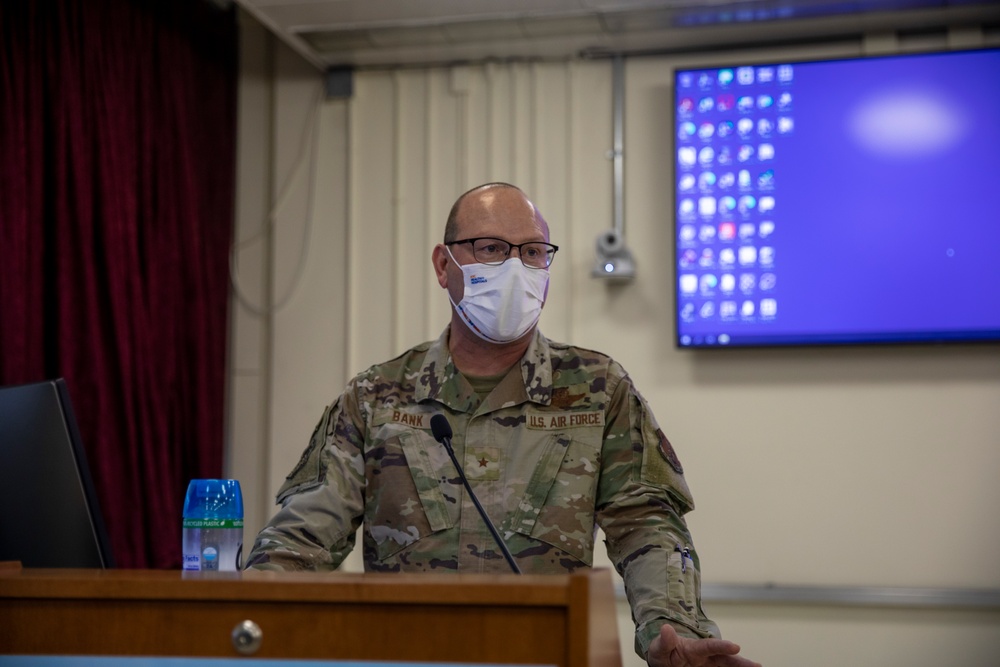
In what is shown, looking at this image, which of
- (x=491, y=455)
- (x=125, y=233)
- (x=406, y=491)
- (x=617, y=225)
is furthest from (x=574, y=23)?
(x=406, y=491)

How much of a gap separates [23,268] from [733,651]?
2.29m

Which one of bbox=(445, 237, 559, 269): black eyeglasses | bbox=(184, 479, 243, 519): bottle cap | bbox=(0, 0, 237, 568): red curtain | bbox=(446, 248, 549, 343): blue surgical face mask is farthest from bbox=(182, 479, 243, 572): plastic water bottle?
bbox=(0, 0, 237, 568): red curtain

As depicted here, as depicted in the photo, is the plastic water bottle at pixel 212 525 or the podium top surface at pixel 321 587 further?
the plastic water bottle at pixel 212 525

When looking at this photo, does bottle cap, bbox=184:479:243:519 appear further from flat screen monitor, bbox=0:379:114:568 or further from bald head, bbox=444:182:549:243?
bald head, bbox=444:182:549:243

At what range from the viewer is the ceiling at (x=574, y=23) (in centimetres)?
332

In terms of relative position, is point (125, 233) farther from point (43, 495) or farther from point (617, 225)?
point (43, 495)

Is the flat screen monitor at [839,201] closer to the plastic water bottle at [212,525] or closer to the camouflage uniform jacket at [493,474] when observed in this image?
the camouflage uniform jacket at [493,474]

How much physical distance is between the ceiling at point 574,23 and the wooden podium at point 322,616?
8.41 feet

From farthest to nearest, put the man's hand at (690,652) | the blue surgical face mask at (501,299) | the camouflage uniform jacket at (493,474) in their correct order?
the blue surgical face mask at (501,299)
the camouflage uniform jacket at (493,474)
the man's hand at (690,652)

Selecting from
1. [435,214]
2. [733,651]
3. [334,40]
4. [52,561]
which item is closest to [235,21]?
[334,40]

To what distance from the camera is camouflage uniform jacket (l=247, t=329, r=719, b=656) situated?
1.97 meters

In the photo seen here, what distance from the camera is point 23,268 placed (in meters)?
2.88

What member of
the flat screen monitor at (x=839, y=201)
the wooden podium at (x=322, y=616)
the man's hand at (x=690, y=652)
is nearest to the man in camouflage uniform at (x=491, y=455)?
the man's hand at (x=690, y=652)

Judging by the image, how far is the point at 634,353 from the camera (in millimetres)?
3666
